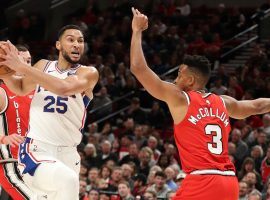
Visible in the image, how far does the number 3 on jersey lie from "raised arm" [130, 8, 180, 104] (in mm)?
466

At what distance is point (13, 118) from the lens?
26.9ft

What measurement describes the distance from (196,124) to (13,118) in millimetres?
2653

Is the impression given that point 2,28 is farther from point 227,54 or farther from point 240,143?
point 240,143

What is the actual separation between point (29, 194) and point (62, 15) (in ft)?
58.7

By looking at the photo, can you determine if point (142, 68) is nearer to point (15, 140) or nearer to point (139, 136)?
point (15, 140)

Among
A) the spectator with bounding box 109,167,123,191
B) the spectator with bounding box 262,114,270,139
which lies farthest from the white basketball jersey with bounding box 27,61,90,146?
the spectator with bounding box 262,114,270,139

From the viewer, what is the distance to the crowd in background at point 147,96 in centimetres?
1299

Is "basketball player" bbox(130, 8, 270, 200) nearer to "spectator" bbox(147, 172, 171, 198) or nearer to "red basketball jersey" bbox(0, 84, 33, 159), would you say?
"red basketball jersey" bbox(0, 84, 33, 159)

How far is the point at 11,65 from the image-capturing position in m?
6.16

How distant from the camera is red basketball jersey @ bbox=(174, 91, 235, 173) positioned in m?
6.46

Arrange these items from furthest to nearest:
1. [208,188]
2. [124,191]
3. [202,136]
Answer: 1. [124,191]
2. [202,136]
3. [208,188]

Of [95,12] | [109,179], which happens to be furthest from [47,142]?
[95,12]

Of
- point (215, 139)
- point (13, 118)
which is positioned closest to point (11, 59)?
point (215, 139)

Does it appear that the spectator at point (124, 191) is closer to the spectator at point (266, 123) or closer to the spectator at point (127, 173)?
the spectator at point (127, 173)
